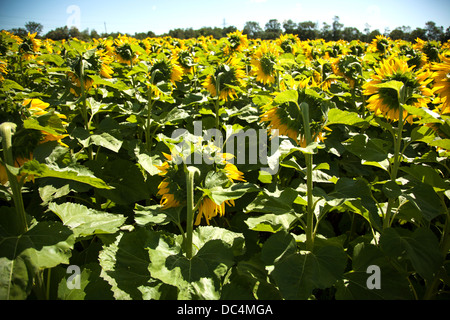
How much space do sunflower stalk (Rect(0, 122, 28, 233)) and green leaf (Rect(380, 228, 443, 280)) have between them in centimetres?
165

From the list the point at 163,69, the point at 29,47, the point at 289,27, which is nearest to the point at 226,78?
the point at 163,69

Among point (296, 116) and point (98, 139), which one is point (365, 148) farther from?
point (98, 139)

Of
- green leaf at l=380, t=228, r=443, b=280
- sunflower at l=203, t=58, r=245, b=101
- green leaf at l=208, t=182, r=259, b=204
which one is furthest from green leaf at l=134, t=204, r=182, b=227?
sunflower at l=203, t=58, r=245, b=101

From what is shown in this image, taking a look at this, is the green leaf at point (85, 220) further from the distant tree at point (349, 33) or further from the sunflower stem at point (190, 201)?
the distant tree at point (349, 33)

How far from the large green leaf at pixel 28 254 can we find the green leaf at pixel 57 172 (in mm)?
233

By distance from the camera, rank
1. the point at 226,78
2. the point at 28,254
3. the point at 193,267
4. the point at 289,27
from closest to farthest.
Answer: the point at 28,254 → the point at 193,267 → the point at 226,78 → the point at 289,27

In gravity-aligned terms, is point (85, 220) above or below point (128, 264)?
above

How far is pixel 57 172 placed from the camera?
105 cm

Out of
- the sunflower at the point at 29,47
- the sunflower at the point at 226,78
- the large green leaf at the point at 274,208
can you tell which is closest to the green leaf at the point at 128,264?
the large green leaf at the point at 274,208

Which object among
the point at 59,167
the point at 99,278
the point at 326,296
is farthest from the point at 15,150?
the point at 326,296

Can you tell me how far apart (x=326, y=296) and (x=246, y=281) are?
105 centimetres

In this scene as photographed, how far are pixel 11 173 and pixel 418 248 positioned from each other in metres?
1.83

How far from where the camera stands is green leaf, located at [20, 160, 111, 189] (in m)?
0.98

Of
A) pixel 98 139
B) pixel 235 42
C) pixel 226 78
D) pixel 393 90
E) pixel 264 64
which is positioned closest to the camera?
pixel 393 90
